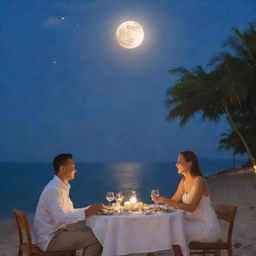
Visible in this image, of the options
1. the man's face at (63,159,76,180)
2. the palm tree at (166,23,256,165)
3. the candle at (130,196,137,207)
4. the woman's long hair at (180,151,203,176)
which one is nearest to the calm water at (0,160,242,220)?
the palm tree at (166,23,256,165)

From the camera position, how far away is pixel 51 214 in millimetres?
4039

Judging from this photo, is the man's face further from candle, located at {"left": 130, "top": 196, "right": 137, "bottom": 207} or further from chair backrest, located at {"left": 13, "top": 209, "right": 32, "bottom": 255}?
candle, located at {"left": 130, "top": 196, "right": 137, "bottom": 207}

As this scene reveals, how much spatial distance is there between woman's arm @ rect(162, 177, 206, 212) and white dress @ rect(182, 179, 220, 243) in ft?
0.21

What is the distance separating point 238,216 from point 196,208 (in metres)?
6.00

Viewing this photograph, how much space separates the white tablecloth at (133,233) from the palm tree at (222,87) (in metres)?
12.5

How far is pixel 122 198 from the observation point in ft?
15.2

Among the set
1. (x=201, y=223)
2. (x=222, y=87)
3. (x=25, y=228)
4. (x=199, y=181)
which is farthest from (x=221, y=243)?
(x=222, y=87)

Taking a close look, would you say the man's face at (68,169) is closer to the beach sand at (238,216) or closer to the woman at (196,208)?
the woman at (196,208)

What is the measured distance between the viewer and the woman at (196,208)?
4.38m

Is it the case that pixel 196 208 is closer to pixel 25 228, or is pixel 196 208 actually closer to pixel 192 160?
pixel 192 160

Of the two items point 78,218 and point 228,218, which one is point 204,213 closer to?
point 228,218

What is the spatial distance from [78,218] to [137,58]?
90852 millimetres

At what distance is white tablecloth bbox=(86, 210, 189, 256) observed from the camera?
13.1ft

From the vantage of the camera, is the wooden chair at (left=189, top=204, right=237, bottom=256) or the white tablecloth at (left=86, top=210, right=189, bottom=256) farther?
the wooden chair at (left=189, top=204, right=237, bottom=256)
